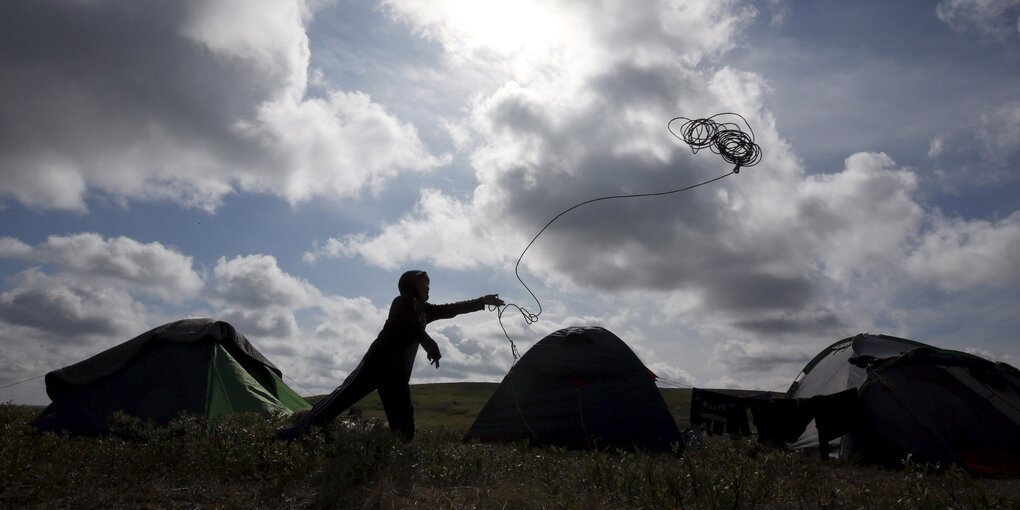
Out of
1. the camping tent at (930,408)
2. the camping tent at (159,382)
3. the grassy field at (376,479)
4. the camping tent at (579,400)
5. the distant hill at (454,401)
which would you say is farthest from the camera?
the distant hill at (454,401)

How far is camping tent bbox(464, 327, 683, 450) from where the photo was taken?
978 cm

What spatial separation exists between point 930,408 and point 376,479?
27.8 feet

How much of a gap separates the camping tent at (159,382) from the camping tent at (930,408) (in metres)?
8.62

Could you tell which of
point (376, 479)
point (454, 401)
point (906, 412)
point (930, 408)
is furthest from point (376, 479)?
point (454, 401)

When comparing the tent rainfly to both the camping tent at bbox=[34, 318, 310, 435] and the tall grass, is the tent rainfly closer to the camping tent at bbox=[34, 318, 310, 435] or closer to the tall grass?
the tall grass

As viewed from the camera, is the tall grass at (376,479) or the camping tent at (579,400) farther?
the camping tent at (579,400)

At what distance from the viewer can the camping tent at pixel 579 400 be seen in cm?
978

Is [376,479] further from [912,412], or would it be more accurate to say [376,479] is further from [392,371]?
[912,412]

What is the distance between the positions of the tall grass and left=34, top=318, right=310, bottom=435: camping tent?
3896mm

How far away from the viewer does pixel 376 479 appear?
505 centimetres

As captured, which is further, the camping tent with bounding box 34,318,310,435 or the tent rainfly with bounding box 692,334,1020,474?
the camping tent with bounding box 34,318,310,435

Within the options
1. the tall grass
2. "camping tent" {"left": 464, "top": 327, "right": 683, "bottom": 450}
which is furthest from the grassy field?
"camping tent" {"left": 464, "top": 327, "right": 683, "bottom": 450}

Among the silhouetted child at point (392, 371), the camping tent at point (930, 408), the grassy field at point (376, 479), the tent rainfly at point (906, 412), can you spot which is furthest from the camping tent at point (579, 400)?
the silhouetted child at point (392, 371)

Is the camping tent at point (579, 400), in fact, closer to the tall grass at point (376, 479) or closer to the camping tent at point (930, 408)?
the camping tent at point (930, 408)
